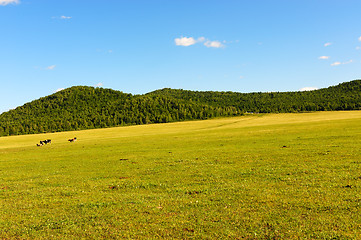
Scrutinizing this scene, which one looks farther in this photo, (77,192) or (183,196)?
(77,192)

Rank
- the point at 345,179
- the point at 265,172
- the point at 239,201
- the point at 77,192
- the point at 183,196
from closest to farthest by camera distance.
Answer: the point at 239,201, the point at 183,196, the point at 345,179, the point at 77,192, the point at 265,172

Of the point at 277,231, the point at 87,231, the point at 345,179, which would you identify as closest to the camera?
the point at 277,231

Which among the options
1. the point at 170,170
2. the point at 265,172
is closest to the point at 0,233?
the point at 170,170

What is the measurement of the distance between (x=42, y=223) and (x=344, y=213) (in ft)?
43.4

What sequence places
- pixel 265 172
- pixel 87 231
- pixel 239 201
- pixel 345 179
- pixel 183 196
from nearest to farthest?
pixel 87 231, pixel 239 201, pixel 183 196, pixel 345 179, pixel 265 172

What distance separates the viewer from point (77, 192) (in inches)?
630

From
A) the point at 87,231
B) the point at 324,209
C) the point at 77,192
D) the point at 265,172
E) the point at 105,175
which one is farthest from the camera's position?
the point at 105,175

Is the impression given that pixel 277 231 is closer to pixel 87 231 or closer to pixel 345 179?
pixel 87 231

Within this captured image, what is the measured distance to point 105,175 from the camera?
2111 cm

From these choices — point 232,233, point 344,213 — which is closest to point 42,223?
point 232,233

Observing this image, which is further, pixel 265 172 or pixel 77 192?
pixel 265 172

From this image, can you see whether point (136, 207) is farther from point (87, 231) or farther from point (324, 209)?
point (324, 209)

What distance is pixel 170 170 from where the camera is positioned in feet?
69.6

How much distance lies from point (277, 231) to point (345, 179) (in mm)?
8691
